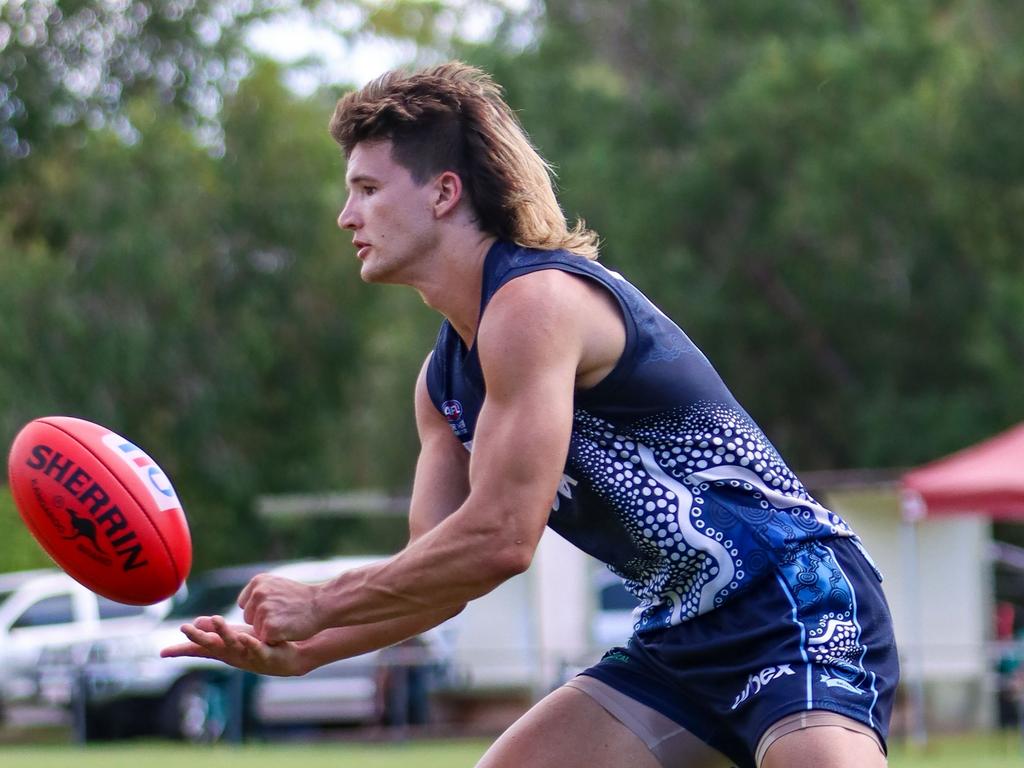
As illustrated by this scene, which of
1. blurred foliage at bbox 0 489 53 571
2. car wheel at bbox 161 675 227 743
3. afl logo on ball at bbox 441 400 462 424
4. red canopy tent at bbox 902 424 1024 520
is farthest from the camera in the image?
blurred foliage at bbox 0 489 53 571

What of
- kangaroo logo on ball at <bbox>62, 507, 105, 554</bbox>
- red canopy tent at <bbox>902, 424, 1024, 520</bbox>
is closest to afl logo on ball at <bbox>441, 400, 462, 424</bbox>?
kangaroo logo on ball at <bbox>62, 507, 105, 554</bbox>

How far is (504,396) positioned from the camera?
344 centimetres

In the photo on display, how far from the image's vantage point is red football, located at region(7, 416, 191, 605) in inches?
169

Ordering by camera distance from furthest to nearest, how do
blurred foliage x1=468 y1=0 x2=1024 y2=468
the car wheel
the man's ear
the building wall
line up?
blurred foliage x1=468 y1=0 x2=1024 y2=468, the car wheel, the building wall, the man's ear

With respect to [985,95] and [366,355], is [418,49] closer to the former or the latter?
[366,355]

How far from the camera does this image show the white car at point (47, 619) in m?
18.3

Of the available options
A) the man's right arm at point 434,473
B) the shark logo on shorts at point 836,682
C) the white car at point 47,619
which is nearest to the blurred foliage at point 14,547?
the white car at point 47,619

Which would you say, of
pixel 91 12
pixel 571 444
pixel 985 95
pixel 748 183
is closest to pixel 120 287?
pixel 91 12

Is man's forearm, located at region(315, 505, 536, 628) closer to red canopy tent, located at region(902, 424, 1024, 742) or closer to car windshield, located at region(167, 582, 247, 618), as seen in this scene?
red canopy tent, located at region(902, 424, 1024, 742)

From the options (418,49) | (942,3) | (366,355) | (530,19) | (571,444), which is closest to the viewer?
(571,444)

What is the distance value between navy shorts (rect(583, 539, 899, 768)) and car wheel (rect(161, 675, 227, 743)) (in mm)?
14042

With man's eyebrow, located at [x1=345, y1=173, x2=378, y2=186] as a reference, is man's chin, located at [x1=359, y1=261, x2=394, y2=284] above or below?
below

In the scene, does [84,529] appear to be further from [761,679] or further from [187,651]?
[761,679]

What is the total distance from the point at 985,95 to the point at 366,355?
1203cm
